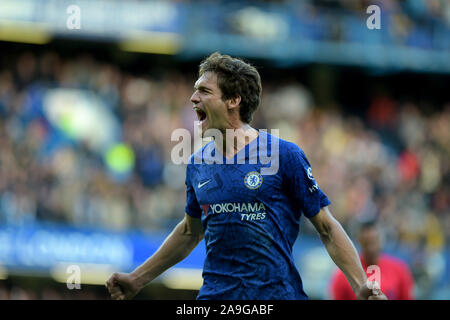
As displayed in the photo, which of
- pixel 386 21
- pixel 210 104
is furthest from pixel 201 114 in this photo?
pixel 386 21

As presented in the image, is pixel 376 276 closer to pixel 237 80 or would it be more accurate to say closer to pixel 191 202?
pixel 191 202

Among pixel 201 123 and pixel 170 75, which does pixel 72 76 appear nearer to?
pixel 170 75

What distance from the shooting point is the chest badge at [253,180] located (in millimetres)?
4305

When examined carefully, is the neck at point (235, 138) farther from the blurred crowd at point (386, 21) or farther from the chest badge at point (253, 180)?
the blurred crowd at point (386, 21)

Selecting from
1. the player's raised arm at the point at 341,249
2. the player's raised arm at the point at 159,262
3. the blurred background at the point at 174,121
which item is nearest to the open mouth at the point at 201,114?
the player's raised arm at the point at 159,262

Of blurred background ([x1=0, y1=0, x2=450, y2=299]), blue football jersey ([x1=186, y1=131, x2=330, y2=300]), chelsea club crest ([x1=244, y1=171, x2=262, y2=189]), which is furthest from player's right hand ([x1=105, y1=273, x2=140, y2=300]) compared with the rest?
blurred background ([x1=0, y1=0, x2=450, y2=299])

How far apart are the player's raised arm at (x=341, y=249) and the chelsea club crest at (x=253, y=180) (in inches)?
14.8

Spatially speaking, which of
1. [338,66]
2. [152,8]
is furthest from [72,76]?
[338,66]

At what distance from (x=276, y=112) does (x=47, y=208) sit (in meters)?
5.62

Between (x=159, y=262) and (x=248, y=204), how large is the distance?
2.63 feet

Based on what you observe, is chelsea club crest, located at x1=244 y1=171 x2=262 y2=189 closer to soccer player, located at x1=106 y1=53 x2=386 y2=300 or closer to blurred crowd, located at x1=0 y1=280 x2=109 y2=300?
soccer player, located at x1=106 y1=53 x2=386 y2=300

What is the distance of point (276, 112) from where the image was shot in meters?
16.3

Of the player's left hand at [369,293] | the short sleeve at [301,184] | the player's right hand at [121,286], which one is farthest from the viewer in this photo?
the player's right hand at [121,286]

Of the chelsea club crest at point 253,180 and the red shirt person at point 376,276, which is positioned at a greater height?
the red shirt person at point 376,276
